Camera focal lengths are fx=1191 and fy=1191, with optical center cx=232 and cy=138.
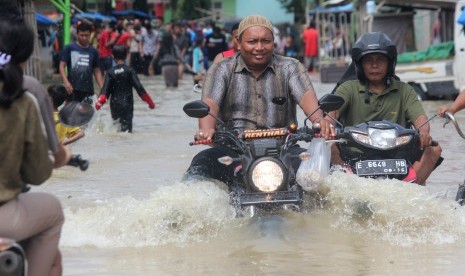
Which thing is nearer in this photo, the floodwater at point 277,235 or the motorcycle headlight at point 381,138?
the floodwater at point 277,235

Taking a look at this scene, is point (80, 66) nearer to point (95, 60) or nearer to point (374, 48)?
point (95, 60)

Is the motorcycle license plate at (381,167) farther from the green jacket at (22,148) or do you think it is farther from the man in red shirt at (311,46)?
the man in red shirt at (311,46)

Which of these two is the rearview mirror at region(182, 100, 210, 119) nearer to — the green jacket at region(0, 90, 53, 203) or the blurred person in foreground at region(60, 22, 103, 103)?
the green jacket at region(0, 90, 53, 203)

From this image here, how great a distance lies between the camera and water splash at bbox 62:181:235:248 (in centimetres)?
771

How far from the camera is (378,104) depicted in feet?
28.3

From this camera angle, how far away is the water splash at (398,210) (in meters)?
7.79

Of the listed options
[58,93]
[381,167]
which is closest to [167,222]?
[381,167]

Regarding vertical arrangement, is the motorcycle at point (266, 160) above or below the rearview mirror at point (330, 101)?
below

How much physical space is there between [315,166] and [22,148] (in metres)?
3.45

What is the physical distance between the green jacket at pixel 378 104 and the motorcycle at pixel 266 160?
134 centimetres

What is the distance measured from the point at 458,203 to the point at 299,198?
1.39 metres

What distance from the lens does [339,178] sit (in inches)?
315

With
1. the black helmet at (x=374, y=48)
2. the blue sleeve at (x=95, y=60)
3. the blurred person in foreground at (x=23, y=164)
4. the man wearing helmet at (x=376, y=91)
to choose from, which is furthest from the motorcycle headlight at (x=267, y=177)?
the blue sleeve at (x=95, y=60)

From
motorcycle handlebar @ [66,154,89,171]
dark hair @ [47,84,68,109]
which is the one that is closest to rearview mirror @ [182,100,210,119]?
motorcycle handlebar @ [66,154,89,171]
